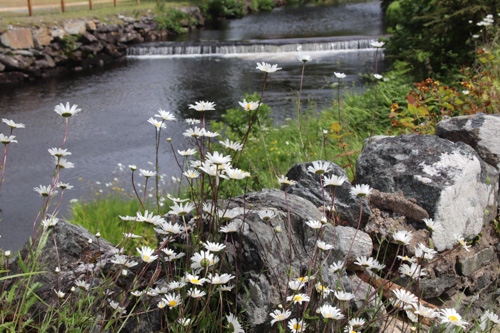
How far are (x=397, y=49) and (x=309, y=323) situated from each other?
801 centimetres

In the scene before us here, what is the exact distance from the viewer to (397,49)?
9180 mm

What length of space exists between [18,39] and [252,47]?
757cm

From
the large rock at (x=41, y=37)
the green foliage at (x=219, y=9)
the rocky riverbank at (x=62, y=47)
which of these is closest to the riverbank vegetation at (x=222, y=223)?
the rocky riverbank at (x=62, y=47)

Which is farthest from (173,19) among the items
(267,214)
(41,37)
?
(267,214)

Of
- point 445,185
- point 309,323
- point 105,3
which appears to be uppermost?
point 105,3

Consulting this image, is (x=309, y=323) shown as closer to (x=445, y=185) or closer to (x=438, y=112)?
(x=445, y=185)

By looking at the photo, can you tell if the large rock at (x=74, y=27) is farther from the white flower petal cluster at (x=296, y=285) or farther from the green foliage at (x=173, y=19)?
the white flower petal cluster at (x=296, y=285)

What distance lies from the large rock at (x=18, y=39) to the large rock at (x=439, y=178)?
14.0m

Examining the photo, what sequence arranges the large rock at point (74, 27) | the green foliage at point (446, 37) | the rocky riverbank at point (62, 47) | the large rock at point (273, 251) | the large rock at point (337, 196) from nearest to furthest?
the large rock at point (273, 251)
the large rock at point (337, 196)
the green foliage at point (446, 37)
the rocky riverbank at point (62, 47)
the large rock at point (74, 27)

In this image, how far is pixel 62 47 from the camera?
16.0m

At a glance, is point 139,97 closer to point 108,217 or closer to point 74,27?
point 74,27

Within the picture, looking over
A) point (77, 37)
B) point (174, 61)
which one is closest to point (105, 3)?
point (77, 37)

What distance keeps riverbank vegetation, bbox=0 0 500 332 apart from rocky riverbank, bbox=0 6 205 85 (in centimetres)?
746

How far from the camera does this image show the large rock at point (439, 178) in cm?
316
